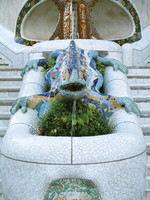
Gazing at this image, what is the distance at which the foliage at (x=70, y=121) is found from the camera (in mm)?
2822

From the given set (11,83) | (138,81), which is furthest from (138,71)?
(11,83)

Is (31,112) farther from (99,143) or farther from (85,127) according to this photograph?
(99,143)

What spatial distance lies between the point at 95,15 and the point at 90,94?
8.00 metres

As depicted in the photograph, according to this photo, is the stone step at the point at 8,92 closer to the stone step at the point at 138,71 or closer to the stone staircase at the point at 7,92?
the stone staircase at the point at 7,92

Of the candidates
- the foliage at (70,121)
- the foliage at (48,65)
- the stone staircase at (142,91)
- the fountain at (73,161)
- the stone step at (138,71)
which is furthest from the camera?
the stone step at (138,71)

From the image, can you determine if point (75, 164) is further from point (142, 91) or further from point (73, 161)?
point (142, 91)

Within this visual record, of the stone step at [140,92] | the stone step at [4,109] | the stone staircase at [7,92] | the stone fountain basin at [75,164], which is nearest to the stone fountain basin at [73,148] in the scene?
the stone fountain basin at [75,164]

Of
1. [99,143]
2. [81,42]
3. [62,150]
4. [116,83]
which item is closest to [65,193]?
[62,150]

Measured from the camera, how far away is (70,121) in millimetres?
2865

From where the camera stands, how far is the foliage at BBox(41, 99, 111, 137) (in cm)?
282

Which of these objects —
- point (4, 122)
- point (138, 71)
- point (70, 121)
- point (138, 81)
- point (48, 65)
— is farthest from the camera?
point (138, 71)

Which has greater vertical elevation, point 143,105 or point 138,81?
point 138,81

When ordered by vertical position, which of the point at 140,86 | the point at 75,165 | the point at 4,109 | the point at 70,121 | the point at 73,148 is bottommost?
the point at 75,165

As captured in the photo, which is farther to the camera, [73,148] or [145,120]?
[145,120]
